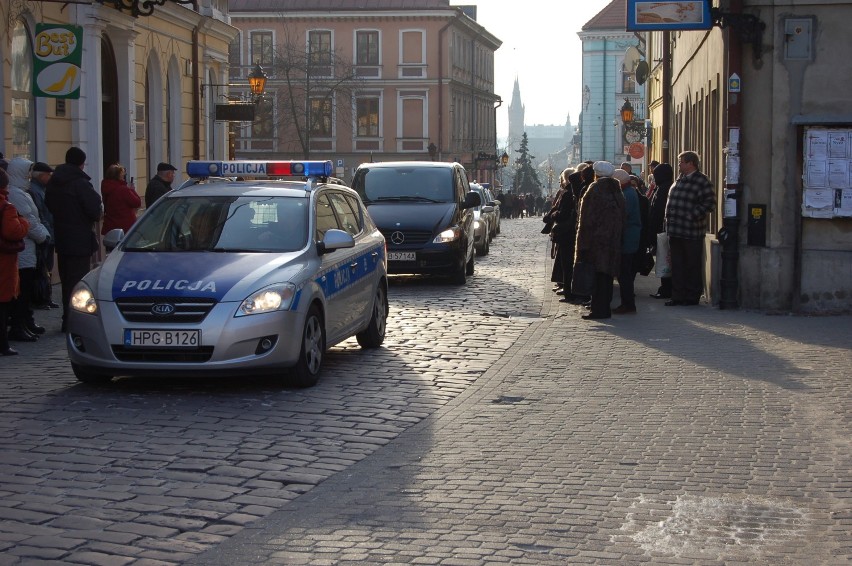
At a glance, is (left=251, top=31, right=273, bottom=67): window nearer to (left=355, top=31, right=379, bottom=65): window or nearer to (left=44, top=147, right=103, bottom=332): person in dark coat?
(left=355, top=31, right=379, bottom=65): window

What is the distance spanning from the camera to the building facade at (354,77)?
7231 centimetres

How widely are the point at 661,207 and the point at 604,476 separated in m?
11.3

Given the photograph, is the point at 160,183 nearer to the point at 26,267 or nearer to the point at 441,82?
the point at 26,267

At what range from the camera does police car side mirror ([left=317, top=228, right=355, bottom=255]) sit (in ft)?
36.3

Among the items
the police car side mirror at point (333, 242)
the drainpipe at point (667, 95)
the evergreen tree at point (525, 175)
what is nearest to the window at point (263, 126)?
the drainpipe at point (667, 95)

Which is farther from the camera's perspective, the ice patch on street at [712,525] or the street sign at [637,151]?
the street sign at [637,151]

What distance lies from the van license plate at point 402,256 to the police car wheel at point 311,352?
9.37 m

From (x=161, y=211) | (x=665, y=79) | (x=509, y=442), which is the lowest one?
(x=509, y=442)

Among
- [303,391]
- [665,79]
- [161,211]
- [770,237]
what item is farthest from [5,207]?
[665,79]

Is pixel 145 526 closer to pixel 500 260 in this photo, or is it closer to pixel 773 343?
pixel 773 343

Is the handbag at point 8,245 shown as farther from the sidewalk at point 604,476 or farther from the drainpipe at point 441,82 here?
the drainpipe at point 441,82

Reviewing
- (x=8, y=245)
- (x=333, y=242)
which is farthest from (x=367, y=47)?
(x=333, y=242)

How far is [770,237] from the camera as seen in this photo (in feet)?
53.4

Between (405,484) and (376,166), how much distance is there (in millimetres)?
15073
